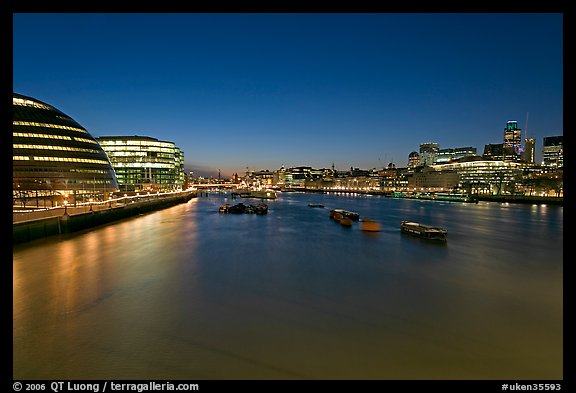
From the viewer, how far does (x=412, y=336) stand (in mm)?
10055

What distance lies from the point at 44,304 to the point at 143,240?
1715 centimetres

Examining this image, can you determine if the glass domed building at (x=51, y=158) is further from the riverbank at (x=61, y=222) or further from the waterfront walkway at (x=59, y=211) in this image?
the riverbank at (x=61, y=222)

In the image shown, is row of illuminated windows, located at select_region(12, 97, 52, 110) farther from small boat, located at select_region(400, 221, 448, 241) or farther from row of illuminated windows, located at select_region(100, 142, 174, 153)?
small boat, located at select_region(400, 221, 448, 241)

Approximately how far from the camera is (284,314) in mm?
11914

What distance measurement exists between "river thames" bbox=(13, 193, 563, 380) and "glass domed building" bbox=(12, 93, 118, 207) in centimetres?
3600

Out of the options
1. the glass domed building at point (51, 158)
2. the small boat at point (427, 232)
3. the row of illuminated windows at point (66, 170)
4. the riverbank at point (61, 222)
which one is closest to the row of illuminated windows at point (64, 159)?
the glass domed building at point (51, 158)

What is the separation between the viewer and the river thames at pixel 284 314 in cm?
828

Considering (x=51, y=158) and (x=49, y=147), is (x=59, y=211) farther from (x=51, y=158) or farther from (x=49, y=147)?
(x=49, y=147)

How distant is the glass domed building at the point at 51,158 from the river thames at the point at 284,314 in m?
36.0

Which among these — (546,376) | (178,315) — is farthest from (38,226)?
(546,376)

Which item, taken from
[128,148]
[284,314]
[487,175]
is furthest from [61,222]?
[487,175]

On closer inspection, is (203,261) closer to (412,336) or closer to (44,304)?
(44,304)

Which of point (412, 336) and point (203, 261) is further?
point (203, 261)

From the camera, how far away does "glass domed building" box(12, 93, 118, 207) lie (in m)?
51.8
